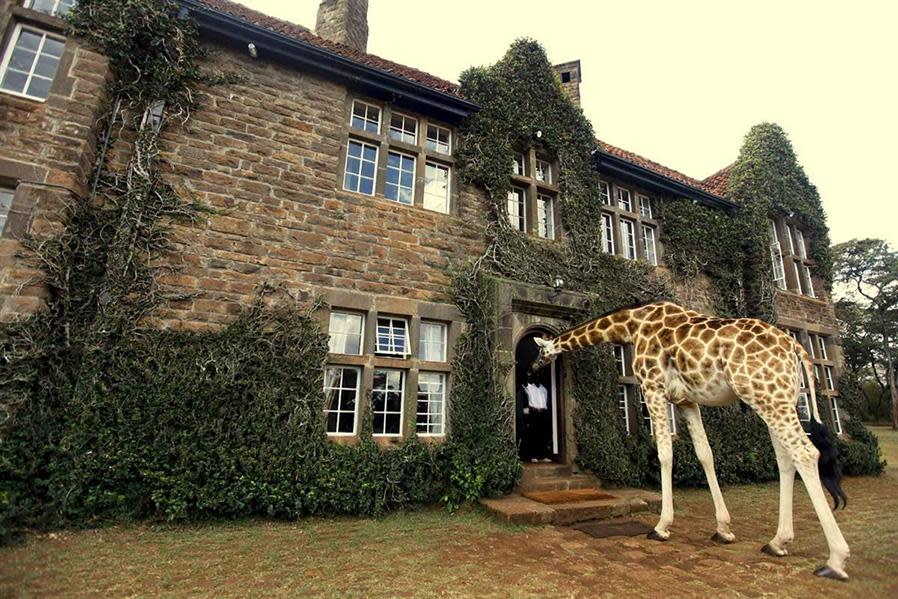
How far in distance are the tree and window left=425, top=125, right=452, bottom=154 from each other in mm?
37257

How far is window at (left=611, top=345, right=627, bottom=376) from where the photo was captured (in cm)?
880

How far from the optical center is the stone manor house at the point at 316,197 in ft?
17.1

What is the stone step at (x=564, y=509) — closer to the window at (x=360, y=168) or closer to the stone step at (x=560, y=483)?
the stone step at (x=560, y=483)

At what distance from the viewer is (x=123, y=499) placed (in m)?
4.62

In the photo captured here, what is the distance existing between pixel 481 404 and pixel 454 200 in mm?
3655

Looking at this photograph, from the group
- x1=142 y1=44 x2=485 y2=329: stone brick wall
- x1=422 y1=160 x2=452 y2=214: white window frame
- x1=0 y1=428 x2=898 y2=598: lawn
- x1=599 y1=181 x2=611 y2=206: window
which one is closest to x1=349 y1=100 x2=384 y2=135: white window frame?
x1=142 y1=44 x2=485 y2=329: stone brick wall

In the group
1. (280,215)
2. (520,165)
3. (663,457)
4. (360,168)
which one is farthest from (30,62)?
(663,457)

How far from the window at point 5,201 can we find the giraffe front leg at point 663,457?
817 centimetres

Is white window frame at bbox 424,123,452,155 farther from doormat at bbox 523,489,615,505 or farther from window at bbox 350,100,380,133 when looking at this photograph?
doormat at bbox 523,489,615,505

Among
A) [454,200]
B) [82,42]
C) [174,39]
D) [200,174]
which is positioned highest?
[174,39]

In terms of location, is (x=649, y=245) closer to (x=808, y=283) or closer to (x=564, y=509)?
(x=808, y=283)

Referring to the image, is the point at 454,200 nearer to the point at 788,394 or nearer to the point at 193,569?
the point at 788,394

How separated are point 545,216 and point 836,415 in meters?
10.4

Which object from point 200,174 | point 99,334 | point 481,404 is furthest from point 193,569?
point 200,174
